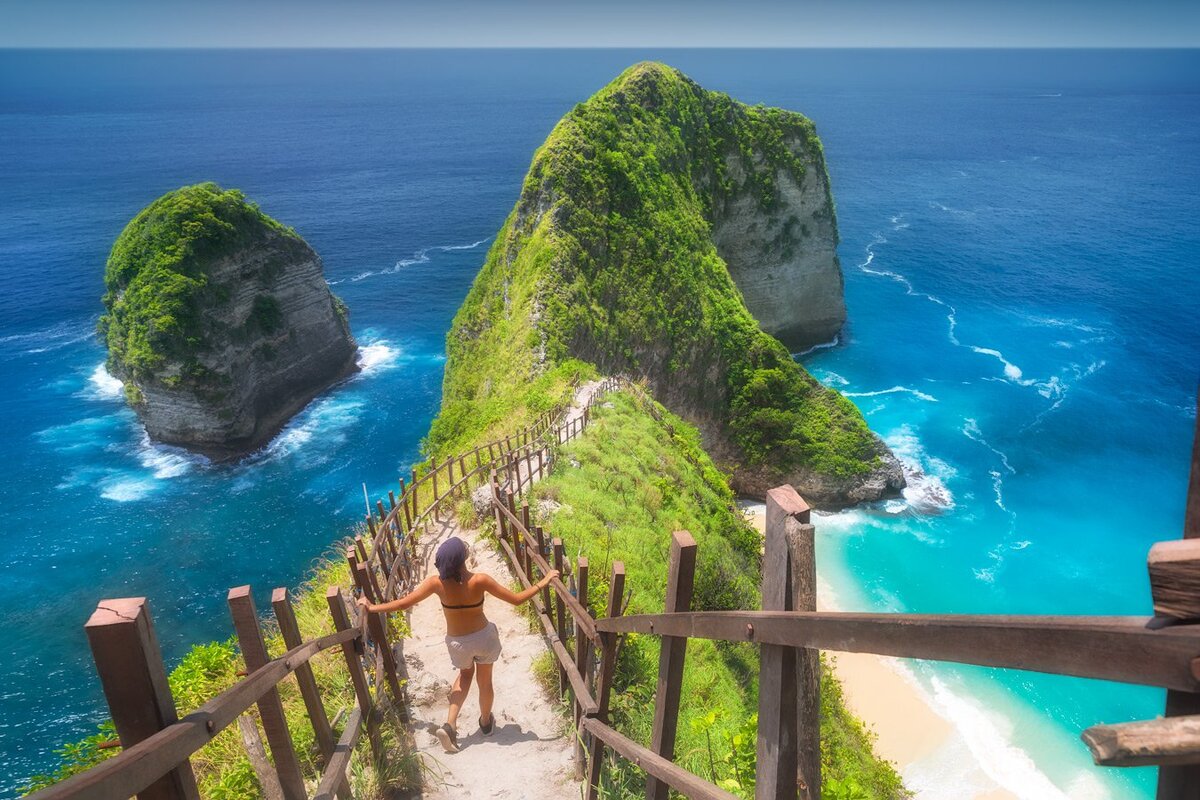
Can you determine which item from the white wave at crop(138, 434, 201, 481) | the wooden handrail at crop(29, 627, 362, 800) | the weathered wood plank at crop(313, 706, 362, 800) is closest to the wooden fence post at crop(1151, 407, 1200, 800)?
the wooden handrail at crop(29, 627, 362, 800)

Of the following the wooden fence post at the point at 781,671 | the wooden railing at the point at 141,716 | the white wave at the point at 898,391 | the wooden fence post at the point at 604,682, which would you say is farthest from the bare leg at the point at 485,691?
the white wave at the point at 898,391

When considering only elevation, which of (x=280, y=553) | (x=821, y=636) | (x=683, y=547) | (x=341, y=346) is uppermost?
(x=821, y=636)

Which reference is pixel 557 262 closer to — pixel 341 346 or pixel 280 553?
pixel 280 553

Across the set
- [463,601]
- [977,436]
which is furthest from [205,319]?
[977,436]

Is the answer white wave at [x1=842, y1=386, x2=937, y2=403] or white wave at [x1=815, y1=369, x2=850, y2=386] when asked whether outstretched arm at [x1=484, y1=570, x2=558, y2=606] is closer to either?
white wave at [x1=842, y1=386, x2=937, y2=403]

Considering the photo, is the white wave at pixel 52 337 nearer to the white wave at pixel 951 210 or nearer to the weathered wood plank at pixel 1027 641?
the weathered wood plank at pixel 1027 641

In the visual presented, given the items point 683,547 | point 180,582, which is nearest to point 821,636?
point 683,547
